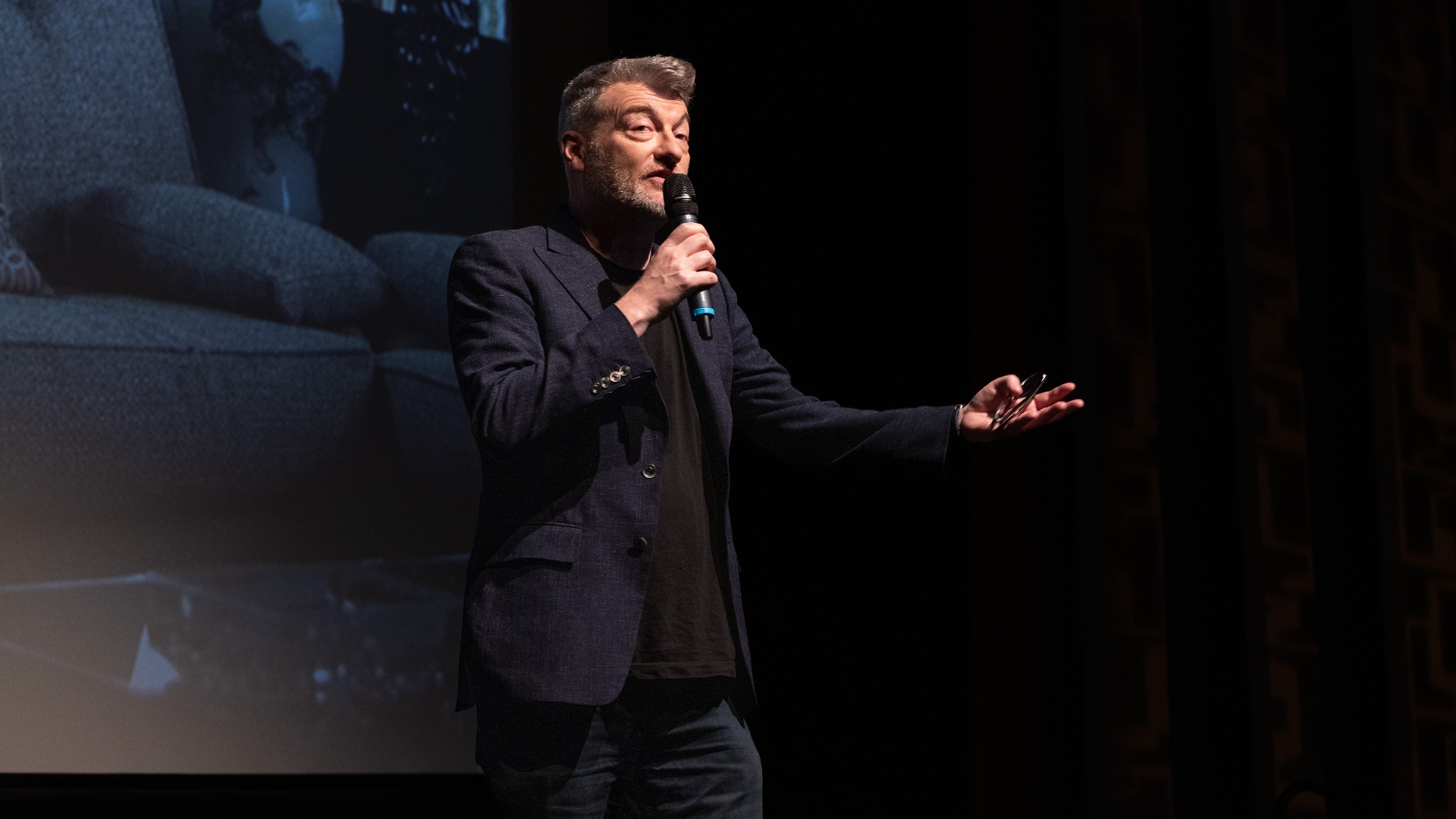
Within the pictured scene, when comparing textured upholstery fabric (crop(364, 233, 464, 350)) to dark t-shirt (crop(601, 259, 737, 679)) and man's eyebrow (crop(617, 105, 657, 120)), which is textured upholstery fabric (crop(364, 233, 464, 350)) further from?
dark t-shirt (crop(601, 259, 737, 679))

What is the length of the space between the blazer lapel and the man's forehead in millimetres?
183

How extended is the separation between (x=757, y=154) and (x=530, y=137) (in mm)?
625

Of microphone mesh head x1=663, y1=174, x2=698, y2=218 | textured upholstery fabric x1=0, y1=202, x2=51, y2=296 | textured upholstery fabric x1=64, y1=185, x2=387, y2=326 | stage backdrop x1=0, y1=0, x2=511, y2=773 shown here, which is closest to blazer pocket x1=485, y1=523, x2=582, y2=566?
microphone mesh head x1=663, y1=174, x2=698, y2=218

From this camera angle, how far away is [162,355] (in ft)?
9.05

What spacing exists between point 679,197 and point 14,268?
1.88 meters

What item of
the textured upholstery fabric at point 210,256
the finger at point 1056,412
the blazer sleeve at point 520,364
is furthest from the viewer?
the textured upholstery fabric at point 210,256

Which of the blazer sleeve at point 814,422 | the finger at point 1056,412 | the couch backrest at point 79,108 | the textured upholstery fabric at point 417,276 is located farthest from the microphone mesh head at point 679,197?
the couch backrest at point 79,108

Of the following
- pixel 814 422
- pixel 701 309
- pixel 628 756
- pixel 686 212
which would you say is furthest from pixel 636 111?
pixel 628 756

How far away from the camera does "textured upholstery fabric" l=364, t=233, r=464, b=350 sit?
9.92 feet

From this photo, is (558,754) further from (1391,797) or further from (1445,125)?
(1445,125)

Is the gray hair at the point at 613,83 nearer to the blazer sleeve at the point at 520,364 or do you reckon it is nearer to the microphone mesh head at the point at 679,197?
the microphone mesh head at the point at 679,197

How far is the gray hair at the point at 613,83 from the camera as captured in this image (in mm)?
1666

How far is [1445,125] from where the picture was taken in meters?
2.30

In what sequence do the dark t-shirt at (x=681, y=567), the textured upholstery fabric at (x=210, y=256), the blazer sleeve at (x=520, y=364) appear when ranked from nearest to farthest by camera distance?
1. the blazer sleeve at (x=520, y=364)
2. the dark t-shirt at (x=681, y=567)
3. the textured upholstery fabric at (x=210, y=256)
